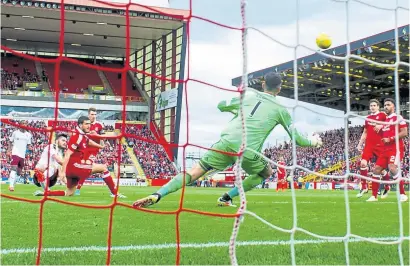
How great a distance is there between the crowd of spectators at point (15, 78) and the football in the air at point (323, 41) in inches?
1063

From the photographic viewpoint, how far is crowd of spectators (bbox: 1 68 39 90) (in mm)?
35688

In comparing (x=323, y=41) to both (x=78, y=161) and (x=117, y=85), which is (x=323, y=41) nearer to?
(x=78, y=161)

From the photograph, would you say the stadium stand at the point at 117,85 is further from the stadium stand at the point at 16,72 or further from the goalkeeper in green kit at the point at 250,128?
the goalkeeper in green kit at the point at 250,128

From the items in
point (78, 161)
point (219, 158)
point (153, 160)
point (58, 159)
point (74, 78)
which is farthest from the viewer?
point (74, 78)

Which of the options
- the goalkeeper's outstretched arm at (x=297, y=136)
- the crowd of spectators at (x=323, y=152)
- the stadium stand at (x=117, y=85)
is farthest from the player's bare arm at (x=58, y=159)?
the stadium stand at (x=117, y=85)

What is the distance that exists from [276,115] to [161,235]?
1.72 m

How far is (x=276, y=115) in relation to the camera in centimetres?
572

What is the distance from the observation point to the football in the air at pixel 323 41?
1191 centimetres

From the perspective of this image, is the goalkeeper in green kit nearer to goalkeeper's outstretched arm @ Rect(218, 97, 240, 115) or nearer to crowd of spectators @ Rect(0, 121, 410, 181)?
goalkeeper's outstretched arm @ Rect(218, 97, 240, 115)

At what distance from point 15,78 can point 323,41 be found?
28222 mm

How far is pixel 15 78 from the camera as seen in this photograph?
36.4 metres

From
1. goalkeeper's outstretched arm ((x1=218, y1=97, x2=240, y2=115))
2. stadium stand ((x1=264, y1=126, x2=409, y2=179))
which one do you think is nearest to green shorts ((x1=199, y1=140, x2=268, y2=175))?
goalkeeper's outstretched arm ((x1=218, y1=97, x2=240, y2=115))

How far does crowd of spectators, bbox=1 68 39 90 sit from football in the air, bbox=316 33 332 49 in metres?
27.0

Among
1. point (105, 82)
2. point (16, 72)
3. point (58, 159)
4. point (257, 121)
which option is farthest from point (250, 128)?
point (105, 82)
